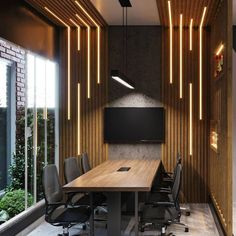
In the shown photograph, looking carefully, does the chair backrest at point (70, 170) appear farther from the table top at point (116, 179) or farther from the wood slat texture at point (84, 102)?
the wood slat texture at point (84, 102)

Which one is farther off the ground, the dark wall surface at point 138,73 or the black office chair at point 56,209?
the dark wall surface at point 138,73

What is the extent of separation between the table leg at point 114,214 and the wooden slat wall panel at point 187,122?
10.0 ft

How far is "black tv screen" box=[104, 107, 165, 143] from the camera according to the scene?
791 centimetres

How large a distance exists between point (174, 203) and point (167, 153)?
3.08 metres

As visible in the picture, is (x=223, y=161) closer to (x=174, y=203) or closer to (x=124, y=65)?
(x=174, y=203)

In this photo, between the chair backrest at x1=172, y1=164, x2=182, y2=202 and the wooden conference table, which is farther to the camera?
the chair backrest at x1=172, y1=164, x2=182, y2=202

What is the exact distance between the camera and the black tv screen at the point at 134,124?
7.91 meters

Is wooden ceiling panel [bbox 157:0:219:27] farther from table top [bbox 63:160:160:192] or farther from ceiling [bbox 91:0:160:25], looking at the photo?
table top [bbox 63:160:160:192]

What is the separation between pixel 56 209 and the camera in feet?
17.1

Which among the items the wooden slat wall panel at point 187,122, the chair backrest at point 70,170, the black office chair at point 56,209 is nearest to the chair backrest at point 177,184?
the black office chair at point 56,209

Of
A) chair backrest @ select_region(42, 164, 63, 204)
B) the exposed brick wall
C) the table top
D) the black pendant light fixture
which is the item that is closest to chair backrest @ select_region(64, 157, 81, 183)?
the table top

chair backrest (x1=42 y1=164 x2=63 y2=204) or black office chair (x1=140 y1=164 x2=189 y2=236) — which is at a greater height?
chair backrest (x1=42 y1=164 x2=63 y2=204)

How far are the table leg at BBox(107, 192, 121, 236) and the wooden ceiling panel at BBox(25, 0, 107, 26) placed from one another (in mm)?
2993

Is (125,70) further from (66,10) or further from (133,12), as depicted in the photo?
(66,10)
